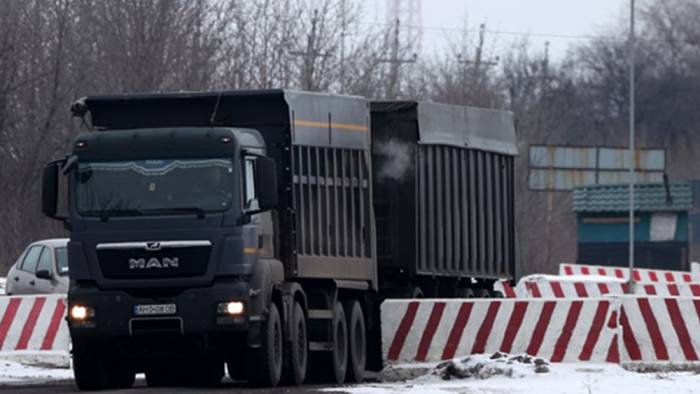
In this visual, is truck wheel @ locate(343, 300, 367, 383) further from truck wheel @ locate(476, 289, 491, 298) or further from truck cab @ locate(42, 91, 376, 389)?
truck wheel @ locate(476, 289, 491, 298)

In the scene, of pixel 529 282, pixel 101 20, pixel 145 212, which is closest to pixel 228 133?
pixel 145 212

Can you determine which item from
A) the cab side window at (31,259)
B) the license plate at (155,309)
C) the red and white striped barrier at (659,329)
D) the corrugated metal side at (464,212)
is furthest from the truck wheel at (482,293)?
the cab side window at (31,259)

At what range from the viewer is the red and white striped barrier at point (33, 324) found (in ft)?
85.2

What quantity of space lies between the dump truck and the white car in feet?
30.1

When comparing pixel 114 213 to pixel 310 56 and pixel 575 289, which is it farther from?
pixel 310 56

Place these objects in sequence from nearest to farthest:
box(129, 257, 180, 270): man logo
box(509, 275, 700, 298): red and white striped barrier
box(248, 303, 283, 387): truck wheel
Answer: box(129, 257, 180, 270): man logo < box(248, 303, 283, 387): truck wheel < box(509, 275, 700, 298): red and white striped barrier

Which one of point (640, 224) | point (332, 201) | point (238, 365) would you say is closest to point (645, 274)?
point (332, 201)

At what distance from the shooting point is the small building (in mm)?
72750

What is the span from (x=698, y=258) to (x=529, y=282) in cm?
5162

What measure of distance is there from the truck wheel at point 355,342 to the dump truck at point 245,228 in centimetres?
3

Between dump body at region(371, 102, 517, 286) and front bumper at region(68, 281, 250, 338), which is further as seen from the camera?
dump body at region(371, 102, 517, 286)

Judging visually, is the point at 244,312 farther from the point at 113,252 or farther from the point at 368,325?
the point at 368,325

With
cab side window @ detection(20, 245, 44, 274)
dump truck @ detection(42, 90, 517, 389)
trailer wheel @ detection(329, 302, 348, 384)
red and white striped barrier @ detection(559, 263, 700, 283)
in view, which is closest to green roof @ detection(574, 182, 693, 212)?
red and white striped barrier @ detection(559, 263, 700, 283)

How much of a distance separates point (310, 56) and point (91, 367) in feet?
120
